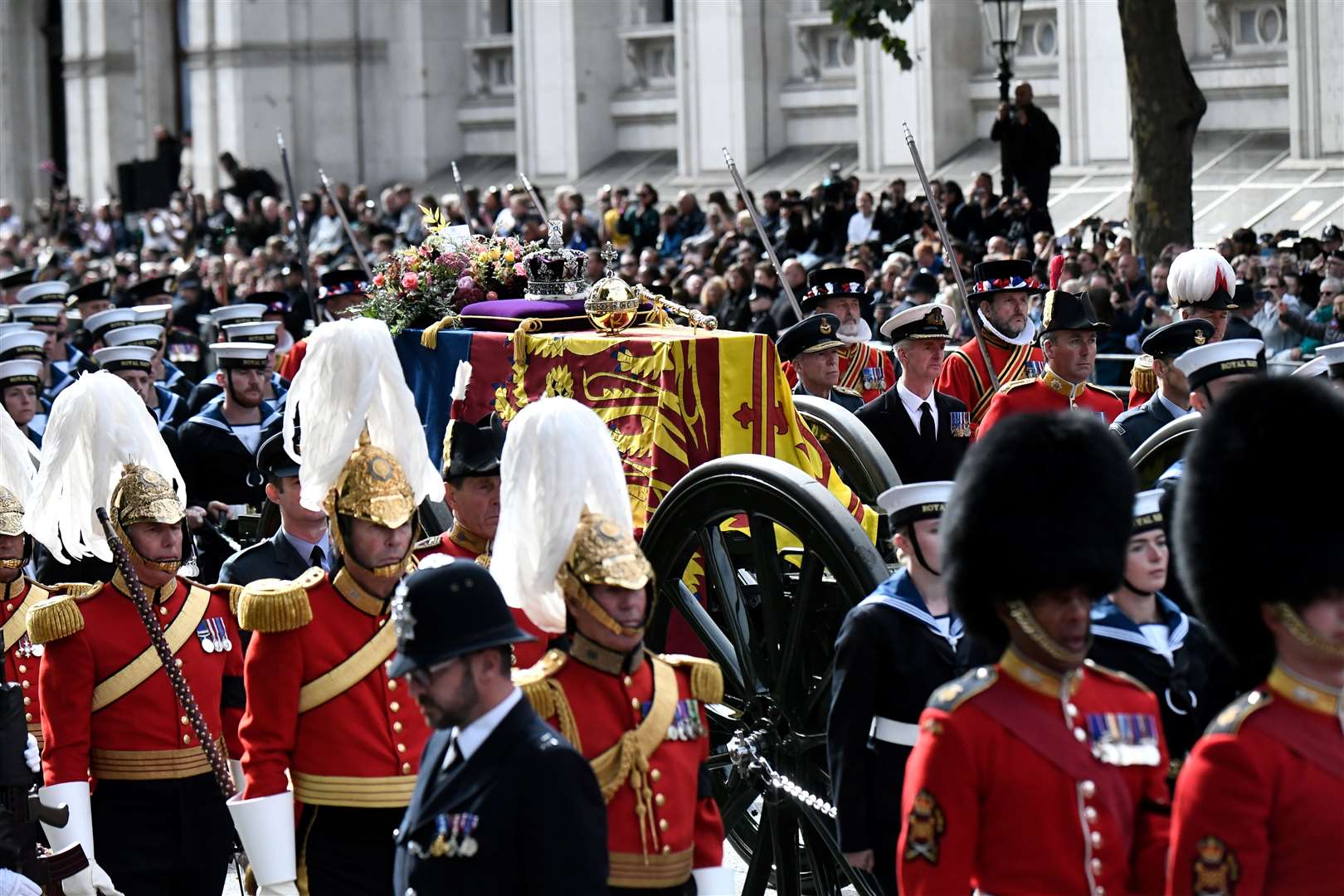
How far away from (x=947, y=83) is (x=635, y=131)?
6121 mm

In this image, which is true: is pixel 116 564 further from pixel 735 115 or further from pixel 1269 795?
pixel 735 115

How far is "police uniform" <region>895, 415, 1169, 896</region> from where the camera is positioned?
3900 millimetres

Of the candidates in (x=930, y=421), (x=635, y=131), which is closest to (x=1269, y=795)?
(x=930, y=421)

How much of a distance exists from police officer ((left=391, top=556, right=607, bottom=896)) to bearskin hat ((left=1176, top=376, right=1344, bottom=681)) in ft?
3.45

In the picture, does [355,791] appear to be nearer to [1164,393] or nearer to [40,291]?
[1164,393]

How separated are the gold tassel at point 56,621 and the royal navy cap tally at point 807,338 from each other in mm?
3695

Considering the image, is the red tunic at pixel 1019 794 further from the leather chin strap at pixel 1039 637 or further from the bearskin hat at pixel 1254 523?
the bearskin hat at pixel 1254 523

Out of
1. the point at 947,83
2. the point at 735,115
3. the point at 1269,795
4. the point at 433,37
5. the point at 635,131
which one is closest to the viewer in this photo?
the point at 1269,795

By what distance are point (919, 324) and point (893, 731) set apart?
140 inches

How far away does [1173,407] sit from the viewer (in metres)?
7.43

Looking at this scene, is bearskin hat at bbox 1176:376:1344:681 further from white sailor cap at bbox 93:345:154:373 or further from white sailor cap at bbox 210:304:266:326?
white sailor cap at bbox 210:304:266:326

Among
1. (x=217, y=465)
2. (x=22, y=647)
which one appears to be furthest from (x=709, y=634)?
(x=217, y=465)

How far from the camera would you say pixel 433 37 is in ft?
95.7

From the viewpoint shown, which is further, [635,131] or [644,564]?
[635,131]
